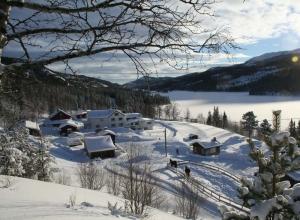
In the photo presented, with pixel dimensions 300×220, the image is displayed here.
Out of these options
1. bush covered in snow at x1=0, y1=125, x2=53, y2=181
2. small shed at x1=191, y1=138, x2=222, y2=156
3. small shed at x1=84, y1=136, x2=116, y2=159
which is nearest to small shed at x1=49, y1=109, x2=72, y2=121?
small shed at x1=84, y1=136, x2=116, y2=159

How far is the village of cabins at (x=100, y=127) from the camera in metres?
55.3

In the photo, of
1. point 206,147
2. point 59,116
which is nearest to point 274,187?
point 206,147

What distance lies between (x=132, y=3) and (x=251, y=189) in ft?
15.1

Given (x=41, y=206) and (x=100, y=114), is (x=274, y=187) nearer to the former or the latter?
(x=41, y=206)

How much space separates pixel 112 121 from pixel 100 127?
3136 mm

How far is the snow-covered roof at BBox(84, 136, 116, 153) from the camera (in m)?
54.2

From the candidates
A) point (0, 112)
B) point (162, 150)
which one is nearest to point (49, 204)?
point (0, 112)

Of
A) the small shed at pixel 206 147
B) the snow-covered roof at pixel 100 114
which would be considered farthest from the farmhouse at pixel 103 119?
the small shed at pixel 206 147

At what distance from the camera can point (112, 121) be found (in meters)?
95.1

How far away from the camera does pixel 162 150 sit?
59.1 meters

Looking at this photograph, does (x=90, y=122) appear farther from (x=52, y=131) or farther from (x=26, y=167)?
(x=26, y=167)

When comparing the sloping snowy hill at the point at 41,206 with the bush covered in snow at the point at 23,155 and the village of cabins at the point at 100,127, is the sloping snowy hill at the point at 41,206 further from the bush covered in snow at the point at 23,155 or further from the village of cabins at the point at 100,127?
the village of cabins at the point at 100,127

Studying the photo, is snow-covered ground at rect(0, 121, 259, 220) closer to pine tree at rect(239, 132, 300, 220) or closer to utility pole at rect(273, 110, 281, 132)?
pine tree at rect(239, 132, 300, 220)

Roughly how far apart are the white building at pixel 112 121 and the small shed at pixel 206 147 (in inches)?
1401
